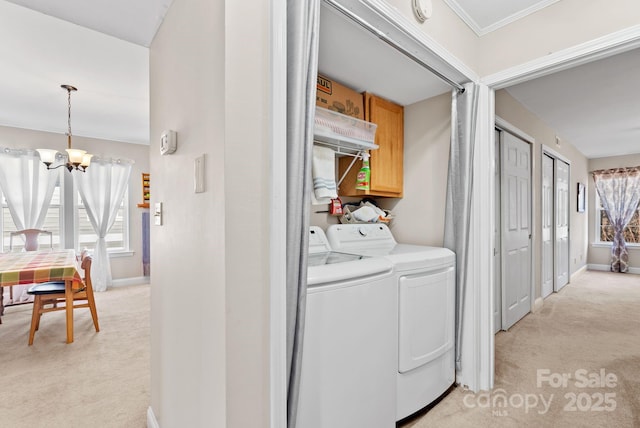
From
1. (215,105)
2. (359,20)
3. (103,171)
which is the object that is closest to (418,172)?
(359,20)

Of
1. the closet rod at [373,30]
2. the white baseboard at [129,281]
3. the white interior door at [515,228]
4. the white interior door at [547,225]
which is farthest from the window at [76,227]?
the white interior door at [547,225]

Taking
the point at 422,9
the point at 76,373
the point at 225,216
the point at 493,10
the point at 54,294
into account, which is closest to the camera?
the point at 225,216

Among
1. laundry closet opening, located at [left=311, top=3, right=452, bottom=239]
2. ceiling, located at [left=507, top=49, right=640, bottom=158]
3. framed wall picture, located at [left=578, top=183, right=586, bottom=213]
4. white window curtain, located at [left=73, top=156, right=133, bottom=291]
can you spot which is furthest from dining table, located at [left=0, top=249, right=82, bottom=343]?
framed wall picture, located at [left=578, top=183, right=586, bottom=213]

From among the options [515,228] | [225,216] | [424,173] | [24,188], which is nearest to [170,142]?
[225,216]

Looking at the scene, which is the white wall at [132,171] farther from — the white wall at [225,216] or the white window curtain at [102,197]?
the white wall at [225,216]

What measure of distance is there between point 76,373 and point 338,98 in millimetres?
2803

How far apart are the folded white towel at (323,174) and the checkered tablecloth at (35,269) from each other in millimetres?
2425

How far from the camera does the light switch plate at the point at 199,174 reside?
106cm

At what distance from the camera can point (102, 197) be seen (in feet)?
15.4

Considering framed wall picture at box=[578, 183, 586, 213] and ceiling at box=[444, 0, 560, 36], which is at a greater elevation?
ceiling at box=[444, 0, 560, 36]

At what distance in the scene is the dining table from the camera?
2.47 metres

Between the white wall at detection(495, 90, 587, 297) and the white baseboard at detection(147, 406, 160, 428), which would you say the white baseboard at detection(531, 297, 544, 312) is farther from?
the white baseboard at detection(147, 406, 160, 428)

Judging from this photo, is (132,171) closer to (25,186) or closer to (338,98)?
(25,186)

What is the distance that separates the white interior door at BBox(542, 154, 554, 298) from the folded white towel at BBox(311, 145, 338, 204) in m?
3.34
